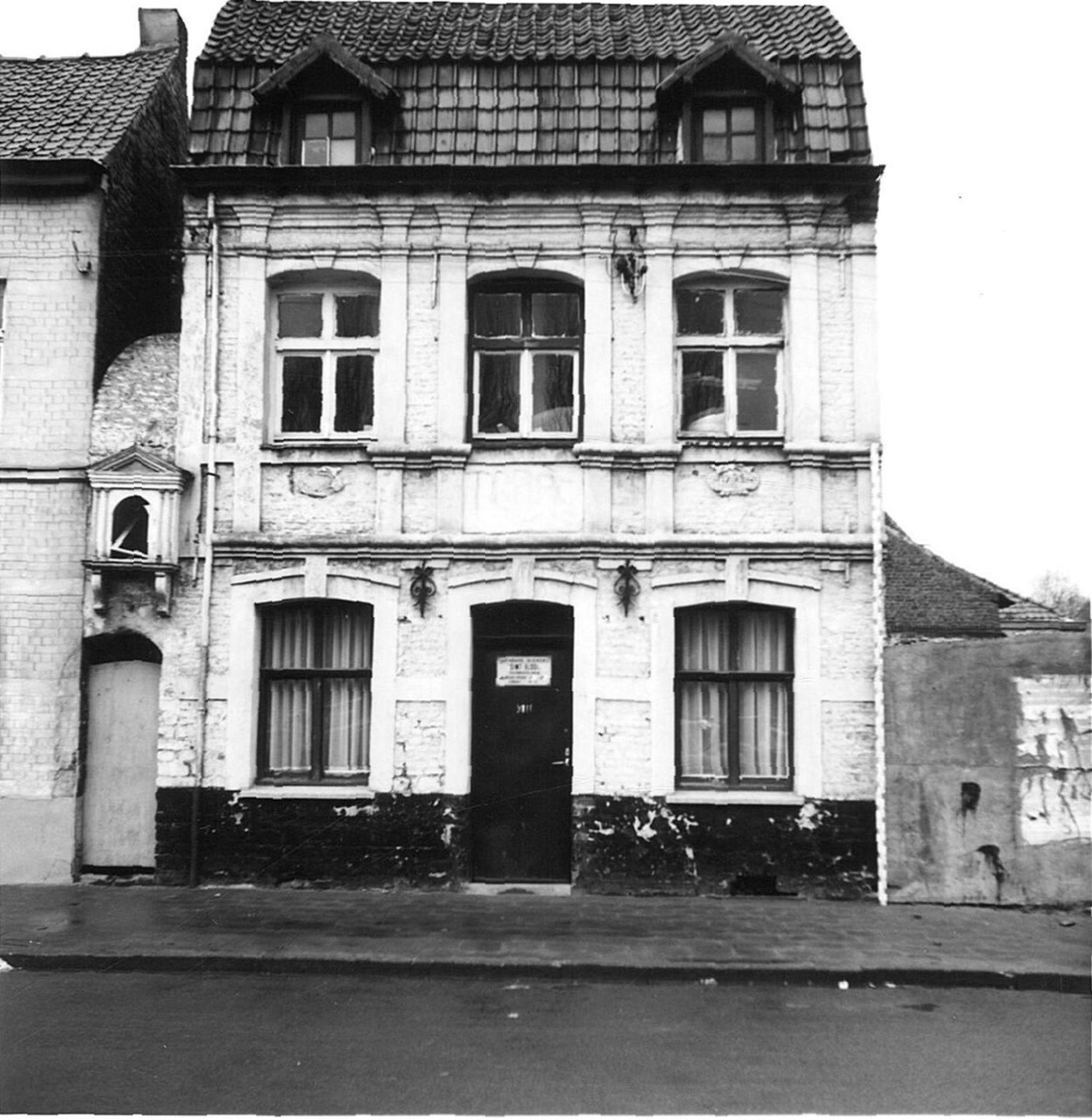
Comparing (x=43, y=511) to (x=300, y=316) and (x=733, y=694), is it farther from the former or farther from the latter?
(x=733, y=694)

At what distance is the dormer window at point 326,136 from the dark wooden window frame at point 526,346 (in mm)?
2146

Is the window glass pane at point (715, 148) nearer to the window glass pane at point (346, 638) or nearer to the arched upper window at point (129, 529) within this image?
the window glass pane at point (346, 638)

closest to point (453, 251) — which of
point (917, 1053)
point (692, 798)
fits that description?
point (692, 798)

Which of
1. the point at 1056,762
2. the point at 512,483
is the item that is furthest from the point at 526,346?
the point at 1056,762

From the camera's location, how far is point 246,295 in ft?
39.3

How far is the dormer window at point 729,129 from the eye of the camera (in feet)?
39.6

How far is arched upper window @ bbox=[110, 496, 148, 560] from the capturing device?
1160 cm

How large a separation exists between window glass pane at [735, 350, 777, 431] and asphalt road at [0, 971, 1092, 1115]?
582 cm

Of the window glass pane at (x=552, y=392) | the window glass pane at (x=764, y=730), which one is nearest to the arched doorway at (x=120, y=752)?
the window glass pane at (x=552, y=392)

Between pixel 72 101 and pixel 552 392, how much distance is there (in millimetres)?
6826

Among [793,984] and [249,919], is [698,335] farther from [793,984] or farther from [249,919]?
[249,919]

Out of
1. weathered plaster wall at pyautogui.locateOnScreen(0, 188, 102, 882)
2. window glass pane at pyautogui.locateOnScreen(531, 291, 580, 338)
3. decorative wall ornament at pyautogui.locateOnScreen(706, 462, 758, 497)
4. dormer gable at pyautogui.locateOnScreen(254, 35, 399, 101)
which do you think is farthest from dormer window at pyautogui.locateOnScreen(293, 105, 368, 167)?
decorative wall ornament at pyautogui.locateOnScreen(706, 462, 758, 497)

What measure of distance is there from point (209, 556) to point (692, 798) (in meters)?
5.56

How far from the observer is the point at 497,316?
12.1 metres
